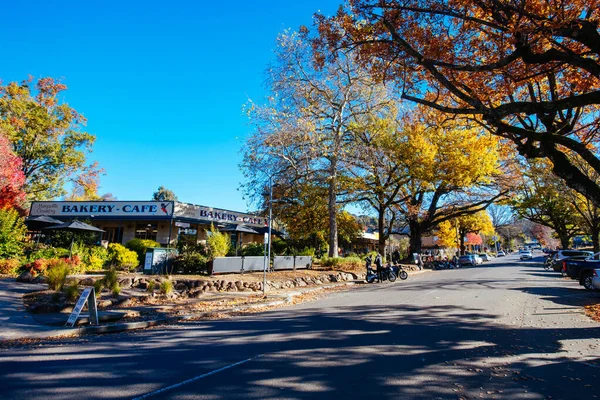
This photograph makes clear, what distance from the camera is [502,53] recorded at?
9.10 meters

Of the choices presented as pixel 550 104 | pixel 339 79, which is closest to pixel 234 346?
pixel 550 104

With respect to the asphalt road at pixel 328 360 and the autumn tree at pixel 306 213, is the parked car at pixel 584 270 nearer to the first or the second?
the asphalt road at pixel 328 360

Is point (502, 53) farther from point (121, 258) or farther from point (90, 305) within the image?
point (121, 258)

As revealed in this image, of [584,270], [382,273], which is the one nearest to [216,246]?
[382,273]

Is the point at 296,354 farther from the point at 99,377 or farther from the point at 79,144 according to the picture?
the point at 79,144

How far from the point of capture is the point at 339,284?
2075 cm

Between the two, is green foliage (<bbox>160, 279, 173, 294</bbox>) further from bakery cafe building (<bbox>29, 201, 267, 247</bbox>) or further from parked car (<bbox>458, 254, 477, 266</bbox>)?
parked car (<bbox>458, 254, 477, 266</bbox>)

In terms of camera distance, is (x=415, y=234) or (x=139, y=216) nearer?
(x=139, y=216)

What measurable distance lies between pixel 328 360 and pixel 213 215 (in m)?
26.8

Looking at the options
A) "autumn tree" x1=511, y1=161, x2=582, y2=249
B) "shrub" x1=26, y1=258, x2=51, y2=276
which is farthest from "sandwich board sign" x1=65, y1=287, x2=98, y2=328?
"autumn tree" x1=511, y1=161, x2=582, y2=249

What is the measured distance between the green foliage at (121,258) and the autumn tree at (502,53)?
14424 millimetres

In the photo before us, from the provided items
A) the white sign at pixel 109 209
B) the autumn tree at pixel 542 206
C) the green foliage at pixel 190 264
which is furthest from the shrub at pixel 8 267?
the autumn tree at pixel 542 206

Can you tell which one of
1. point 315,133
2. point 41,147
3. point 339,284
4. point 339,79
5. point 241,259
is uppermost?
point 339,79

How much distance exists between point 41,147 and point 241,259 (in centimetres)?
2764
